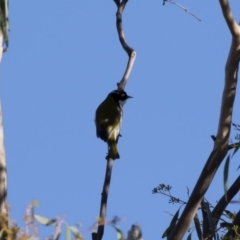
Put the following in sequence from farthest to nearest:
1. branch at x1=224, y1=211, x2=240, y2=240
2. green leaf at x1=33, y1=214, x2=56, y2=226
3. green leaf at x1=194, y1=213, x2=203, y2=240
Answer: green leaf at x1=194, y1=213, x2=203, y2=240, branch at x1=224, y1=211, x2=240, y2=240, green leaf at x1=33, y1=214, x2=56, y2=226

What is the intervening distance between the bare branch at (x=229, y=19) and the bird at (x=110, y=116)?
3038 millimetres

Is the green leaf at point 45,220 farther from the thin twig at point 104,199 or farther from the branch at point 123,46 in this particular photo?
the branch at point 123,46

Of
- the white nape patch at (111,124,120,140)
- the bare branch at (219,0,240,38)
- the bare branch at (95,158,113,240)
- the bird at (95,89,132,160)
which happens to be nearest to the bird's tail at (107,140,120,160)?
the bird at (95,89,132,160)

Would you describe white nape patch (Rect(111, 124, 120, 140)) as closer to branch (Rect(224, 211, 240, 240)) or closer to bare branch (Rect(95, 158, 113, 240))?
branch (Rect(224, 211, 240, 240))

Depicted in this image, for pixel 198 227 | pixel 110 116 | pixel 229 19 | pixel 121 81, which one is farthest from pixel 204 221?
pixel 110 116

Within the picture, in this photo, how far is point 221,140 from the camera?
13.9 ft

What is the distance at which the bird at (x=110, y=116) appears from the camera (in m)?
7.35

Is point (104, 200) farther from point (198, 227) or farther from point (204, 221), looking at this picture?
point (204, 221)

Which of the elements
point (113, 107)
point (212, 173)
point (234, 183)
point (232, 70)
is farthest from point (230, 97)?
point (113, 107)

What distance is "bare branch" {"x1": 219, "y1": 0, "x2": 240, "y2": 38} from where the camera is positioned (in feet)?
13.6

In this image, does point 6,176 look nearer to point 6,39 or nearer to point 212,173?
point 6,39

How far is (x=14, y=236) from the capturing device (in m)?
2.43

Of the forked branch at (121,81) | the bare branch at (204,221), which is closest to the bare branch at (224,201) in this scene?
the bare branch at (204,221)

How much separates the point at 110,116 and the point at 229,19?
378 cm
